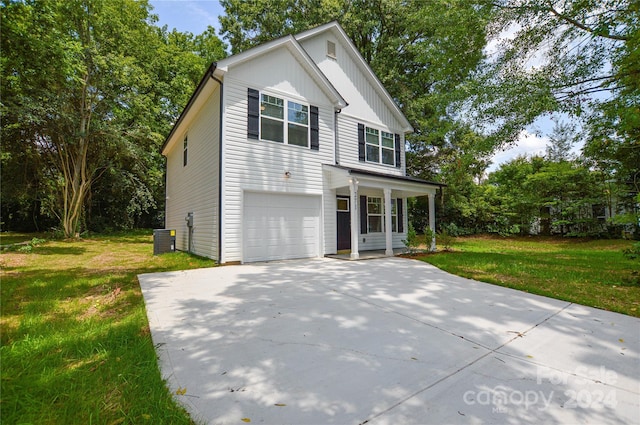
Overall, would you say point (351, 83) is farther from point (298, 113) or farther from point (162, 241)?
point (162, 241)

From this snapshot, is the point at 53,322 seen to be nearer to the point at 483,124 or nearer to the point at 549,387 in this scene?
the point at 549,387

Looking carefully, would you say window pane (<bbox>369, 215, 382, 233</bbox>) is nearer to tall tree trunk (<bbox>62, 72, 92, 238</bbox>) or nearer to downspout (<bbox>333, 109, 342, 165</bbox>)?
downspout (<bbox>333, 109, 342, 165</bbox>)

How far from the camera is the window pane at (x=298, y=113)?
29.1 ft

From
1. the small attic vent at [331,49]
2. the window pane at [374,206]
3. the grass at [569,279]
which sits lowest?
the grass at [569,279]

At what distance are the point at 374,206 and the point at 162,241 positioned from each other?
7730mm

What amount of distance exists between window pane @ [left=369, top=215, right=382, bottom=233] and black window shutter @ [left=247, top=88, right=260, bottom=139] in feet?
18.1

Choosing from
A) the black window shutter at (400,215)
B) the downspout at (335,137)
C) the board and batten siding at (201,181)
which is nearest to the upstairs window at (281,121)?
the downspout at (335,137)

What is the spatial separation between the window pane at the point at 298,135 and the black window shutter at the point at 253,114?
1.08 meters

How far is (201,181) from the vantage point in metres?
9.19

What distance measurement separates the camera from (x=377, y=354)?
2.59 m

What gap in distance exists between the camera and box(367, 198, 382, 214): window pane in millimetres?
11258

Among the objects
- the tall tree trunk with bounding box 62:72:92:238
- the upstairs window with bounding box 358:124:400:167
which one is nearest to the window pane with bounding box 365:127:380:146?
the upstairs window with bounding box 358:124:400:167

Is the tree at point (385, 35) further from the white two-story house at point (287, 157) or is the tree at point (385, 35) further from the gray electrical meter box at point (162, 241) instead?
the gray electrical meter box at point (162, 241)

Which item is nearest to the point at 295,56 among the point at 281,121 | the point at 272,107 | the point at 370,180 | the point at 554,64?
the point at 272,107
